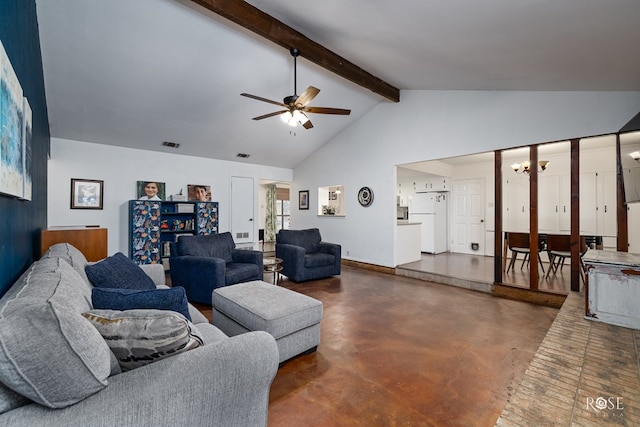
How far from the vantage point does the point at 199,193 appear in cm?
619

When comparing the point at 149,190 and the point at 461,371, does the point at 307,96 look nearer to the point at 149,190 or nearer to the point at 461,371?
the point at 461,371

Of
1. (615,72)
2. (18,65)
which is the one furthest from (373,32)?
(18,65)

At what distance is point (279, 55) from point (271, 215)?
713cm

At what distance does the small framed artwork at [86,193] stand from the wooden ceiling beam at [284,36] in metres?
3.94

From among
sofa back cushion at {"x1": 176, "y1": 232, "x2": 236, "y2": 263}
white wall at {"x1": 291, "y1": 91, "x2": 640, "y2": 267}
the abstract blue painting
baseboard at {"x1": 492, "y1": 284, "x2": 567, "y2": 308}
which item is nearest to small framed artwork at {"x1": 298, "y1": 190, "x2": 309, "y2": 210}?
white wall at {"x1": 291, "y1": 91, "x2": 640, "y2": 267}

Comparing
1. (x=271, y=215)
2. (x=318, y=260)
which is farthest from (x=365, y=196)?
(x=271, y=215)

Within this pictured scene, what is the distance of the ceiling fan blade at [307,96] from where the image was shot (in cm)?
309

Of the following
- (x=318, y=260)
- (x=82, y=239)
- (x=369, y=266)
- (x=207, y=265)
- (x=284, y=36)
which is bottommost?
(x=369, y=266)

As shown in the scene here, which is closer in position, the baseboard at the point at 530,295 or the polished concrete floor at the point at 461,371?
the polished concrete floor at the point at 461,371

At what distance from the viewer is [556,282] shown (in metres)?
4.12

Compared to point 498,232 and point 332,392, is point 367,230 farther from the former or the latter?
point 332,392

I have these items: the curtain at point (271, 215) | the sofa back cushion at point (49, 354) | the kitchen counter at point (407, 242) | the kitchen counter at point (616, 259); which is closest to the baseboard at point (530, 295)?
the kitchen counter at point (616, 259)

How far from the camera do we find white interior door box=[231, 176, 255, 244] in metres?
6.76

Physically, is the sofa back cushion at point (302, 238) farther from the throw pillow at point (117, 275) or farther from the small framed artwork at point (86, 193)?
the small framed artwork at point (86, 193)
